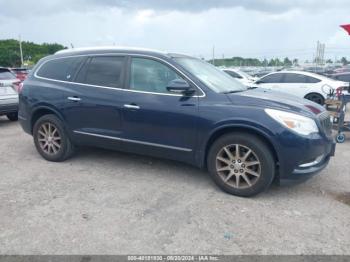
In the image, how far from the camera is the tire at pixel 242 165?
3.91 metres

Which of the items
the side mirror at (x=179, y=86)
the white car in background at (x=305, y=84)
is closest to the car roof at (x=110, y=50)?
the side mirror at (x=179, y=86)

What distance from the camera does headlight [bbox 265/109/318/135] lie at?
3.82m

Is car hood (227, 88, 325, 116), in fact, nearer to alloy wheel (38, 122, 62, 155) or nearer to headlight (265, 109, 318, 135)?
headlight (265, 109, 318, 135)

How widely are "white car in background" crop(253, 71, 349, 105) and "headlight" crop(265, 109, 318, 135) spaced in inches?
302

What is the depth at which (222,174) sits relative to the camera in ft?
13.8

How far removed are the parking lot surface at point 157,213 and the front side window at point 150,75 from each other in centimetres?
127

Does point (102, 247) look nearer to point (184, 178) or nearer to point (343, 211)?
point (184, 178)

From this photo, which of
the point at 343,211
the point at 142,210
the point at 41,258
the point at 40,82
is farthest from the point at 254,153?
the point at 40,82

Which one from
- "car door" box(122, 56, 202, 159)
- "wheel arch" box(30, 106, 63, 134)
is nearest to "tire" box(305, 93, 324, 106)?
"car door" box(122, 56, 202, 159)

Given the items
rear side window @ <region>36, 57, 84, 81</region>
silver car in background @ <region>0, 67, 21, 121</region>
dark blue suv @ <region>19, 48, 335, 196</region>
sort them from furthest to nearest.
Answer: silver car in background @ <region>0, 67, 21, 121</region>
rear side window @ <region>36, 57, 84, 81</region>
dark blue suv @ <region>19, 48, 335, 196</region>

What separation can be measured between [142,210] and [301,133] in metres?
1.99

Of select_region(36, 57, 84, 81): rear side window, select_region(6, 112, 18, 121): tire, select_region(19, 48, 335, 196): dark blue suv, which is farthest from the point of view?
select_region(6, 112, 18, 121): tire

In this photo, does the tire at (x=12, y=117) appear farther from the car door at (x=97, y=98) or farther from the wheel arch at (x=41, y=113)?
the car door at (x=97, y=98)

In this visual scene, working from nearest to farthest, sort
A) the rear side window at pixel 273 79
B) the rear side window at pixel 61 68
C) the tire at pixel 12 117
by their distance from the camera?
the rear side window at pixel 61 68
the tire at pixel 12 117
the rear side window at pixel 273 79
